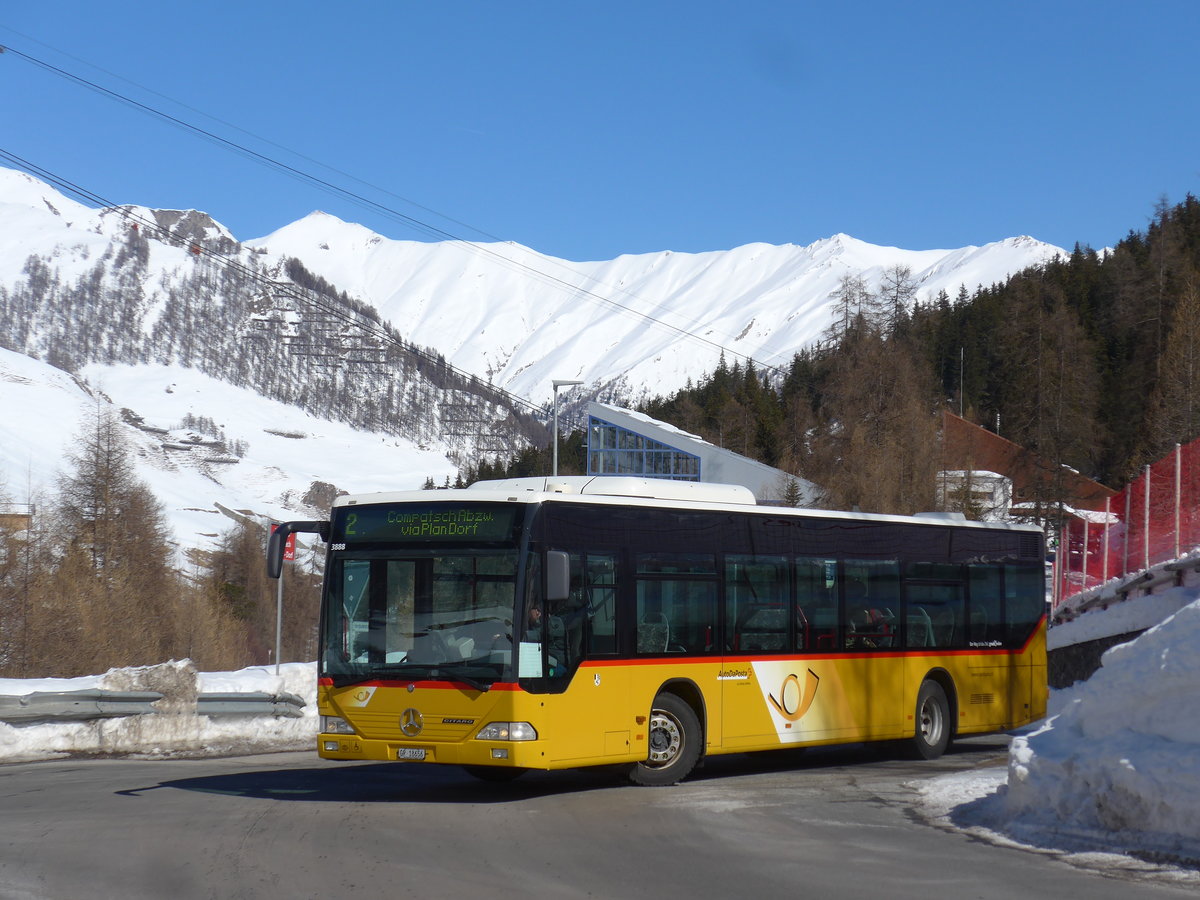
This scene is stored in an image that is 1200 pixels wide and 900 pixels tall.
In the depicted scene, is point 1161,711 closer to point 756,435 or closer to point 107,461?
point 107,461

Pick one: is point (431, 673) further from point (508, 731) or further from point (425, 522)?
point (425, 522)

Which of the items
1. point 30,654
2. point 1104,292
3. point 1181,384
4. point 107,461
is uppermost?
point 1104,292

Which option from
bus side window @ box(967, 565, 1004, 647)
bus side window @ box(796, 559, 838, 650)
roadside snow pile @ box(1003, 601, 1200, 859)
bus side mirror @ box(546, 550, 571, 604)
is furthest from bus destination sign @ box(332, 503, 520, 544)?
bus side window @ box(967, 565, 1004, 647)

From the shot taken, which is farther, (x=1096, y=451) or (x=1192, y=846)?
(x=1096, y=451)

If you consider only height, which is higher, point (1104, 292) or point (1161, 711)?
point (1104, 292)

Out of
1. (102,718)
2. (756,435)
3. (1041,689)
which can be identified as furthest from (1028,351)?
Answer: (102,718)

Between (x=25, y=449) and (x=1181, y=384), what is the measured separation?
15708 centimetres

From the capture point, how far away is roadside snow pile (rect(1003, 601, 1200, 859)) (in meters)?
8.98

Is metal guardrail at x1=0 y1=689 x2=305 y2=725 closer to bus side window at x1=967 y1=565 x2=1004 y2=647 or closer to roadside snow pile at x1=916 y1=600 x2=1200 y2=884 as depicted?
bus side window at x1=967 y1=565 x2=1004 y2=647

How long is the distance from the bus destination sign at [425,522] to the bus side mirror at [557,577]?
1.86ft

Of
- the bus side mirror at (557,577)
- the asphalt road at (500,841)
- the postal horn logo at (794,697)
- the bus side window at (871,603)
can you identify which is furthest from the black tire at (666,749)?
the bus side window at (871,603)

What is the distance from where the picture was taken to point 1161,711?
9625mm

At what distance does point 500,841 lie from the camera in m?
9.95

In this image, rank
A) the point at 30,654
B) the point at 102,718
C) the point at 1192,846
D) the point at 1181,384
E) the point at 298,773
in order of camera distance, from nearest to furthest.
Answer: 1. the point at 1192,846
2. the point at 298,773
3. the point at 102,718
4. the point at 30,654
5. the point at 1181,384
